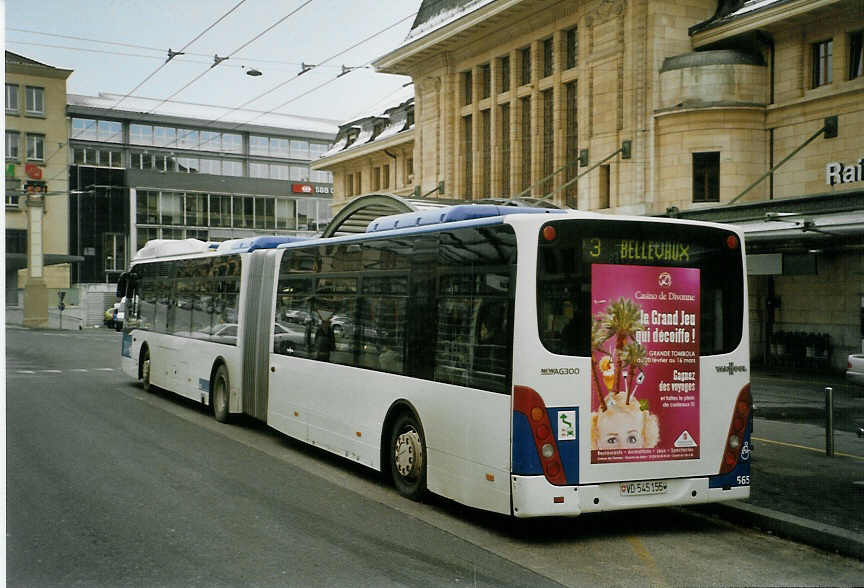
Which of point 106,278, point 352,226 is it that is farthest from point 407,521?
point 106,278

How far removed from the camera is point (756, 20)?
28.4m

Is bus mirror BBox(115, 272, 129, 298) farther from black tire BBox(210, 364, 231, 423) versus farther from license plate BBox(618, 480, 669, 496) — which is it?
license plate BBox(618, 480, 669, 496)

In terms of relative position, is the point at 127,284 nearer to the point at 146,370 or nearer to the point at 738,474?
the point at 146,370

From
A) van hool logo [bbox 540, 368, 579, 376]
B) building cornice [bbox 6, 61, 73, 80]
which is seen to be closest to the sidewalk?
van hool logo [bbox 540, 368, 579, 376]

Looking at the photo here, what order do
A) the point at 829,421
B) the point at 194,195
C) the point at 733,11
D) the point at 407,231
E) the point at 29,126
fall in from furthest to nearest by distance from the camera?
the point at 194,195 < the point at 733,11 < the point at 29,126 < the point at 829,421 < the point at 407,231

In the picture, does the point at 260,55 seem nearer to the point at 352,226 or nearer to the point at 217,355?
the point at 217,355

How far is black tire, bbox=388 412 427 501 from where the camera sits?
918 centimetres

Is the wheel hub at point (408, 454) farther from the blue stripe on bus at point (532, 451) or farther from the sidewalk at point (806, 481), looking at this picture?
the sidewalk at point (806, 481)

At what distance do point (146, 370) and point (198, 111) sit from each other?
16180 millimetres

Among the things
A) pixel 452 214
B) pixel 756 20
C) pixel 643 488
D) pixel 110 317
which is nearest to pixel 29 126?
pixel 452 214

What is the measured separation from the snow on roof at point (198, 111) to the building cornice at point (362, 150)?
2.60 m

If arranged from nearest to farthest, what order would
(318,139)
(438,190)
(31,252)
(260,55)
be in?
(260,55) → (31,252) → (438,190) → (318,139)

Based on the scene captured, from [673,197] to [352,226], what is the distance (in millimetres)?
11967

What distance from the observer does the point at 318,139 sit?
67.7 m
